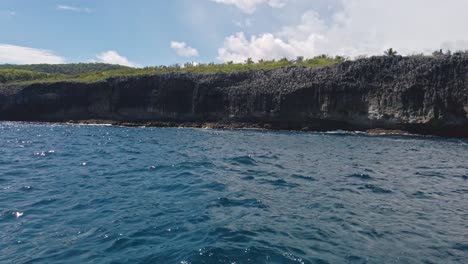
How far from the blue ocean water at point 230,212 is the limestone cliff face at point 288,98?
27.6 meters

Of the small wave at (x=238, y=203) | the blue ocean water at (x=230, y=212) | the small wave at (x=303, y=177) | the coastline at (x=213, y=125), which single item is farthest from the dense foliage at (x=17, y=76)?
the small wave at (x=238, y=203)

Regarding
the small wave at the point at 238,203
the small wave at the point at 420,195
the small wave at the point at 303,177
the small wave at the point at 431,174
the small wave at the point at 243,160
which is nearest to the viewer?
the small wave at the point at 238,203

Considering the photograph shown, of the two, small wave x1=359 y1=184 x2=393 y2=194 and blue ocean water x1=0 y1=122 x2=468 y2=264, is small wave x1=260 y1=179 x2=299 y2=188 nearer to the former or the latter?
blue ocean water x1=0 y1=122 x2=468 y2=264

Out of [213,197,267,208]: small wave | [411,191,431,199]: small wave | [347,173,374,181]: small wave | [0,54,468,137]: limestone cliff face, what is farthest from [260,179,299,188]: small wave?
[0,54,468,137]: limestone cliff face

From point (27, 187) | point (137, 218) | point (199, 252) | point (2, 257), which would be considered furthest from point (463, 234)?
point (27, 187)

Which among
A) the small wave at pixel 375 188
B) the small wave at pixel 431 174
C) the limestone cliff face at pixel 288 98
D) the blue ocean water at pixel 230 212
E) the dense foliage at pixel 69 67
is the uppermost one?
the dense foliage at pixel 69 67

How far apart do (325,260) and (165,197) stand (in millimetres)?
5875

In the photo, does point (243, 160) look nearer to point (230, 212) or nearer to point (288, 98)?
point (230, 212)

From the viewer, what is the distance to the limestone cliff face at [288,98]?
44344mm

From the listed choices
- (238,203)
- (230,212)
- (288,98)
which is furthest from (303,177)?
(288,98)

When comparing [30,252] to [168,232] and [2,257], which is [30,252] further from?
[168,232]

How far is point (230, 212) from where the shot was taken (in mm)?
10422

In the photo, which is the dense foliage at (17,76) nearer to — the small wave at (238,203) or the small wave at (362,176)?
the small wave at (362,176)

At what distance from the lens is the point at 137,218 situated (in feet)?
32.2
